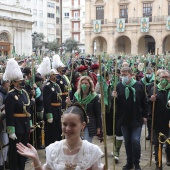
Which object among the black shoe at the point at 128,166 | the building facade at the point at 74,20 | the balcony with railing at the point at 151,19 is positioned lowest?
the black shoe at the point at 128,166

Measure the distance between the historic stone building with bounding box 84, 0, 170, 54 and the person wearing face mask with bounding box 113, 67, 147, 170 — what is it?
3797cm

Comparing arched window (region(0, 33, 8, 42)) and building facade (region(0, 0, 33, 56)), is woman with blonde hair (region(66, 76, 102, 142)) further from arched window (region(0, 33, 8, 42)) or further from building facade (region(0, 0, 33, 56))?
arched window (region(0, 33, 8, 42))

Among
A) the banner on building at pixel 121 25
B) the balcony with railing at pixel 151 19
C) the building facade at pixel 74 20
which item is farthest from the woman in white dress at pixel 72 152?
the building facade at pixel 74 20

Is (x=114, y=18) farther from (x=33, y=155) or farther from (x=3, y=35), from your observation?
(x=33, y=155)

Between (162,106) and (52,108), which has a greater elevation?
(162,106)

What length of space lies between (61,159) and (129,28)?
43575 mm

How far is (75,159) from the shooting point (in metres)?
2.75

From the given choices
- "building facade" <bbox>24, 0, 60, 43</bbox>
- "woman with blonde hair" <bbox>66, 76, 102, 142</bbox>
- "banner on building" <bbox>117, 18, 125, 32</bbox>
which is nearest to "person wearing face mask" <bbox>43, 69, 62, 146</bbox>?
"woman with blonde hair" <bbox>66, 76, 102, 142</bbox>

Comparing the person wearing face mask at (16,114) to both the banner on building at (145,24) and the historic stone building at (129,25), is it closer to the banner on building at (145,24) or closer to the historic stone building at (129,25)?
the historic stone building at (129,25)

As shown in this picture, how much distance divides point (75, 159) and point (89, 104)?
2819 mm

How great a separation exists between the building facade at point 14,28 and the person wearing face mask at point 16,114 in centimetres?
2717

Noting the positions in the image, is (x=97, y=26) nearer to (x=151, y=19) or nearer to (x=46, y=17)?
(x=151, y=19)

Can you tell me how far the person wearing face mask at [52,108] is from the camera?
264 inches

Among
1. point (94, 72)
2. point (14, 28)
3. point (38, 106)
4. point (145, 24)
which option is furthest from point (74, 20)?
point (38, 106)
